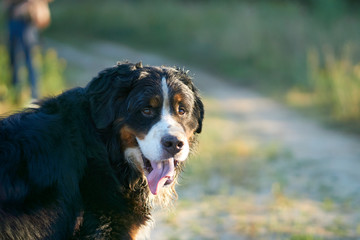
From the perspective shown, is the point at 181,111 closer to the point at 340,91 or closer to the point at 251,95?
the point at 340,91

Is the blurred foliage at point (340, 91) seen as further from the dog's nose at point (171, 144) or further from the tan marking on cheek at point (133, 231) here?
the tan marking on cheek at point (133, 231)

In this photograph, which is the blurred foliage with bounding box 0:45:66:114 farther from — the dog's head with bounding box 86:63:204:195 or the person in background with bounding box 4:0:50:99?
the dog's head with bounding box 86:63:204:195

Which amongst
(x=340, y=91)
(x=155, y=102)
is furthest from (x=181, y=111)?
(x=340, y=91)

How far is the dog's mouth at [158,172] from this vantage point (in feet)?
10.1

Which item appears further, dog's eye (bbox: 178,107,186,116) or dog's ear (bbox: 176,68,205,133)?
dog's ear (bbox: 176,68,205,133)

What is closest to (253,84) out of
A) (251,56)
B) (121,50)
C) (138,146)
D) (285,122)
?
(251,56)

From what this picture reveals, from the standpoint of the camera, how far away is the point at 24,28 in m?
8.12

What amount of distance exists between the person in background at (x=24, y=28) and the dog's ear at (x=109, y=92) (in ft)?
17.2

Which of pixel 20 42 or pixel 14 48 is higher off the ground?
pixel 20 42

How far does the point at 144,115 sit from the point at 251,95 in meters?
9.78

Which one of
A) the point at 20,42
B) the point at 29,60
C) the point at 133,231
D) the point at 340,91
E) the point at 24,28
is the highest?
the point at 340,91

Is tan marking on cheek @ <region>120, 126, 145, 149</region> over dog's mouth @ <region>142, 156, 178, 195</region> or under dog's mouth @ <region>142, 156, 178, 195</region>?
over

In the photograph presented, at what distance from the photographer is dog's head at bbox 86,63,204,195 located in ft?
9.70

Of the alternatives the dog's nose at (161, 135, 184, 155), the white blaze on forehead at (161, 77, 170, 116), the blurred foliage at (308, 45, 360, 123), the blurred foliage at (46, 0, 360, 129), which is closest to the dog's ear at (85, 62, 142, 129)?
the white blaze on forehead at (161, 77, 170, 116)
